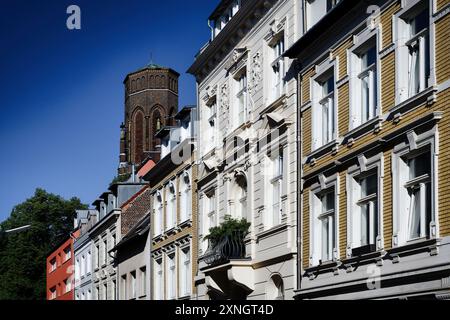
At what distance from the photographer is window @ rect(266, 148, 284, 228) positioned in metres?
27.0

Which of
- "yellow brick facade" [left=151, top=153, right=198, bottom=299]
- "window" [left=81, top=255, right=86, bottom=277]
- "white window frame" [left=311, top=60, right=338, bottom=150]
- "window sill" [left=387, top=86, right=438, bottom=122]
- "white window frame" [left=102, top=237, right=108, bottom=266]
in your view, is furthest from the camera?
"window" [left=81, top=255, right=86, bottom=277]

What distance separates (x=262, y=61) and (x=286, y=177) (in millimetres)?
4360

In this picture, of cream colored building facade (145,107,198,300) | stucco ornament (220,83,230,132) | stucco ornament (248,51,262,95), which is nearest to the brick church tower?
cream colored building facade (145,107,198,300)

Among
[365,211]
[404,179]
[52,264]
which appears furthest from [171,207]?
[52,264]

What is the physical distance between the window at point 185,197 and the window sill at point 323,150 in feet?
42.8

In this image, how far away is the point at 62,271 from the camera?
70062mm

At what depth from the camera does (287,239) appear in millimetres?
25750

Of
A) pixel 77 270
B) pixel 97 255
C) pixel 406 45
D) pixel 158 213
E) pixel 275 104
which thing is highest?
pixel 275 104

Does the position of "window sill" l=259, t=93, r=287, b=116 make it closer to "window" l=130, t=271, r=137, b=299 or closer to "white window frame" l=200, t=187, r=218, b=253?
"white window frame" l=200, t=187, r=218, b=253

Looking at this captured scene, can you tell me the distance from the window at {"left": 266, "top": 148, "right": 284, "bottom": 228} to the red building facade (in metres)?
37.9

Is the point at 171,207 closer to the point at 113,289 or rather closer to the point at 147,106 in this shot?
the point at 113,289

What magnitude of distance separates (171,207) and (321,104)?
16.7 metres

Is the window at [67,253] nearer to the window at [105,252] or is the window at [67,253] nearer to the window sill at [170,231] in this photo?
the window at [105,252]
